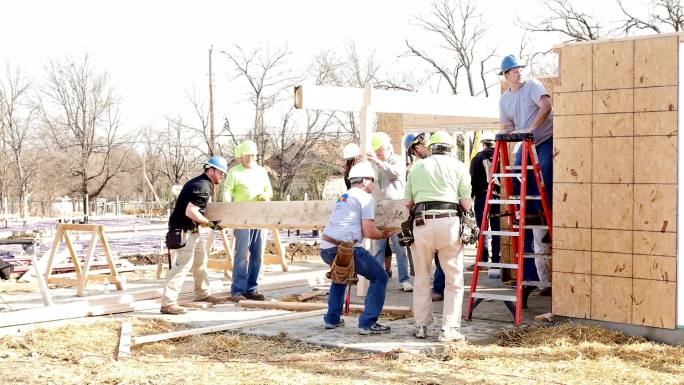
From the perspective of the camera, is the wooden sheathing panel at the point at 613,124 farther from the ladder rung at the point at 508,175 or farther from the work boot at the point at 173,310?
A: the work boot at the point at 173,310

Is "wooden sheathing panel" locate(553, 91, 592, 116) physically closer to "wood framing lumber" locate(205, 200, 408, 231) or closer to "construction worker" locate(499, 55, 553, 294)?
"construction worker" locate(499, 55, 553, 294)

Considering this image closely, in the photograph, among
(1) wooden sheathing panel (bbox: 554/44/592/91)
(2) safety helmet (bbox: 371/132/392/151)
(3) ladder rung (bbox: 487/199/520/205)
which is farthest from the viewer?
(2) safety helmet (bbox: 371/132/392/151)

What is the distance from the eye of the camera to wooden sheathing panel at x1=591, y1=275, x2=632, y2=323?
654 cm

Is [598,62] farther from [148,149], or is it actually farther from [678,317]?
[148,149]

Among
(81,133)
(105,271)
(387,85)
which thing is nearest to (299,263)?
(105,271)

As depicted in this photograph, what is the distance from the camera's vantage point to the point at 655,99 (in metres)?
6.36

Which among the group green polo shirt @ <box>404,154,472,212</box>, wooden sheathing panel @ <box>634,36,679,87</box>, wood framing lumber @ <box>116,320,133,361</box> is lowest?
wood framing lumber @ <box>116,320,133,361</box>

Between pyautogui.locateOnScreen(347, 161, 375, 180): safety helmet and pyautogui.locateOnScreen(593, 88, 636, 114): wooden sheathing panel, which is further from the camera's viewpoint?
pyautogui.locateOnScreen(347, 161, 375, 180): safety helmet

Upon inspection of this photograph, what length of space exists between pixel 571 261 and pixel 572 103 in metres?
1.36

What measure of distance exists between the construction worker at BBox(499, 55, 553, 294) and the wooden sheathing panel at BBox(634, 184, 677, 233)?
1124mm

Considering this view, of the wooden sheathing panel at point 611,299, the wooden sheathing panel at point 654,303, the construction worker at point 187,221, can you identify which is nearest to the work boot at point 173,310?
the construction worker at point 187,221

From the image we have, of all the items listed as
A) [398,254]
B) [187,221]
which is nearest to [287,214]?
[187,221]

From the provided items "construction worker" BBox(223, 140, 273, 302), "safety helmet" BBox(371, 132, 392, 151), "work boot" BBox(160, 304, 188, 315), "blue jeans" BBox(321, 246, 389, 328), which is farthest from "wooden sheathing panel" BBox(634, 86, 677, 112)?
"work boot" BBox(160, 304, 188, 315)

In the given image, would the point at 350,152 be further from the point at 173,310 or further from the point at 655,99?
the point at 655,99
